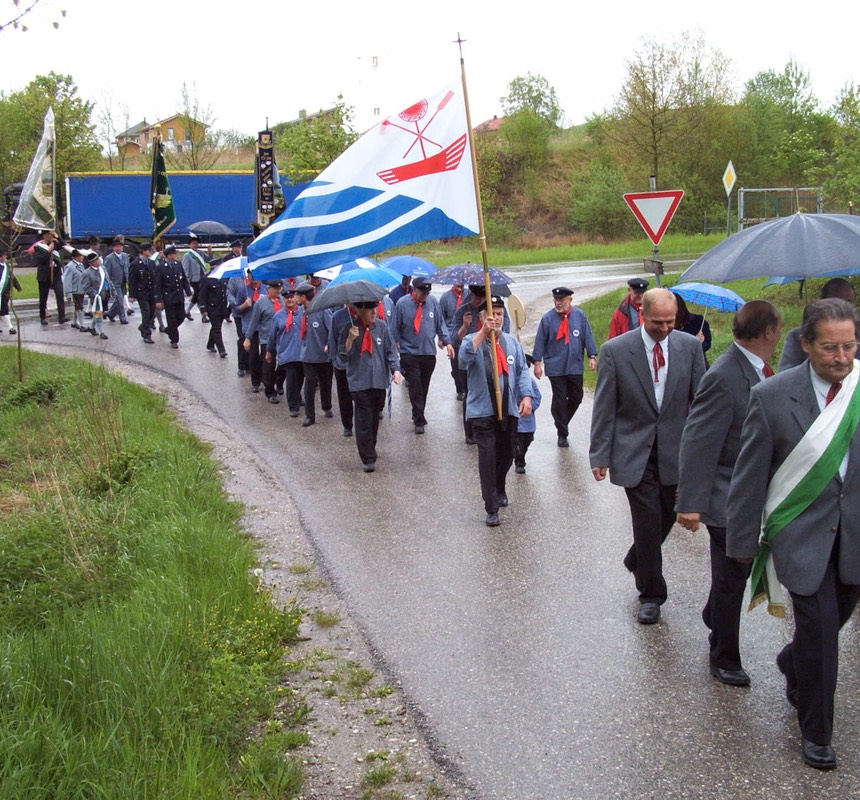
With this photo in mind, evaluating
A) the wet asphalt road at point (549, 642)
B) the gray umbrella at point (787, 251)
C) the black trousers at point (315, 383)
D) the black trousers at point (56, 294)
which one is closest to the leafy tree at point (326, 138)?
the black trousers at point (56, 294)

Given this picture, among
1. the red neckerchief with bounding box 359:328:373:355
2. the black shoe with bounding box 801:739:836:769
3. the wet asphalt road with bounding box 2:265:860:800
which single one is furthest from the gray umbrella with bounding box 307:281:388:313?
the black shoe with bounding box 801:739:836:769

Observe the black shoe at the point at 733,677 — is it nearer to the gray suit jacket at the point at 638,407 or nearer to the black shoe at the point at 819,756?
the black shoe at the point at 819,756

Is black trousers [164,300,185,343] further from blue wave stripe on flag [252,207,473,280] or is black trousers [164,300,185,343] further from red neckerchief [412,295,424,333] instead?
blue wave stripe on flag [252,207,473,280]

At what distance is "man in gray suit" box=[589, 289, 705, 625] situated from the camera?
250 inches

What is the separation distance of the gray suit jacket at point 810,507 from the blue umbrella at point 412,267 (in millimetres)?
10118

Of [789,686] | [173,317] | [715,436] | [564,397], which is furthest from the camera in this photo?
[173,317]

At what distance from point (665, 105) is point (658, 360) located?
3781 cm

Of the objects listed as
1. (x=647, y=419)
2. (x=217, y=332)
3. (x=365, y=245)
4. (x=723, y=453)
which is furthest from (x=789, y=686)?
(x=217, y=332)

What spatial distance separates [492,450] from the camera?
869cm

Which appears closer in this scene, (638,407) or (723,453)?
(723,453)

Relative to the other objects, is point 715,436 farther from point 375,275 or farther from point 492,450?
point 375,275

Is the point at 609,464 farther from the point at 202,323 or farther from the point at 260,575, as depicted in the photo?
the point at 202,323

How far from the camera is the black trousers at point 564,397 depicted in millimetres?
11695

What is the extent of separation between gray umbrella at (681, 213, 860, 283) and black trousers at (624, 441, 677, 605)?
3.75 feet
